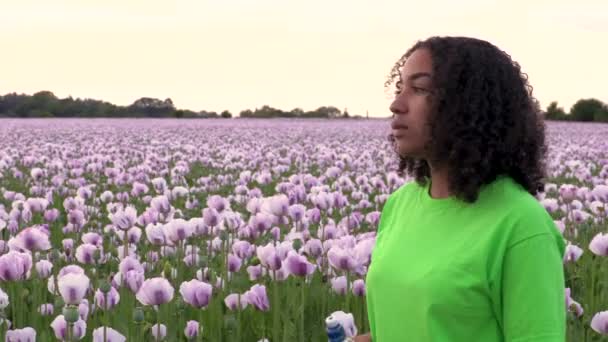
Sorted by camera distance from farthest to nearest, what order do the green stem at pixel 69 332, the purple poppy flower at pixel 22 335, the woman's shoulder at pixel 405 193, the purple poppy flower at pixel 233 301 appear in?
the purple poppy flower at pixel 233 301 → the purple poppy flower at pixel 22 335 → the green stem at pixel 69 332 → the woman's shoulder at pixel 405 193

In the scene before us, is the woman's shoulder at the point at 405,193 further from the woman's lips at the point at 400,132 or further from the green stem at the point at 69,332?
the green stem at the point at 69,332

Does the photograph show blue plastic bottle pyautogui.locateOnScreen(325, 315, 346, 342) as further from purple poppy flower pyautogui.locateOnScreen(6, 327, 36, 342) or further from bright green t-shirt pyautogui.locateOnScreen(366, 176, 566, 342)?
purple poppy flower pyautogui.locateOnScreen(6, 327, 36, 342)

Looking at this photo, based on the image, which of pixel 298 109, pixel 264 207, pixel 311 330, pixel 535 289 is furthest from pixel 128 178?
pixel 298 109

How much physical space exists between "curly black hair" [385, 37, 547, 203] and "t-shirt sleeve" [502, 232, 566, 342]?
25 centimetres

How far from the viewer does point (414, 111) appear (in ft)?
8.51

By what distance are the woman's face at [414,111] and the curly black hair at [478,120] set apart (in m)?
0.02

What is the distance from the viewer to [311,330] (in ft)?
14.2

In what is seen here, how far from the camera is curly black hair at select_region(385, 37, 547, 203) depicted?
2518mm

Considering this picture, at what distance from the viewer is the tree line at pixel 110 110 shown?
210ft

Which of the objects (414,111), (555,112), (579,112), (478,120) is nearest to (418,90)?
(414,111)

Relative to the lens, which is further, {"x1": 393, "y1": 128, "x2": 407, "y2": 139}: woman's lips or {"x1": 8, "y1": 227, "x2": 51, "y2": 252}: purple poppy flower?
{"x1": 8, "y1": 227, "x2": 51, "y2": 252}: purple poppy flower

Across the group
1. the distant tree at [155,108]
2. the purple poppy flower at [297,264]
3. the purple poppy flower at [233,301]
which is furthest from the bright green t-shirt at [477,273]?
the distant tree at [155,108]

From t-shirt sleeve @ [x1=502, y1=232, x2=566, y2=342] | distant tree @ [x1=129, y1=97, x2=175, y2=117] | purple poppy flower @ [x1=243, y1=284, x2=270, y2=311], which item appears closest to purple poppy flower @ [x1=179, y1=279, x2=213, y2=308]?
purple poppy flower @ [x1=243, y1=284, x2=270, y2=311]

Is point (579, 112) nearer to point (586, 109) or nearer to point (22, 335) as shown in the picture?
point (586, 109)
